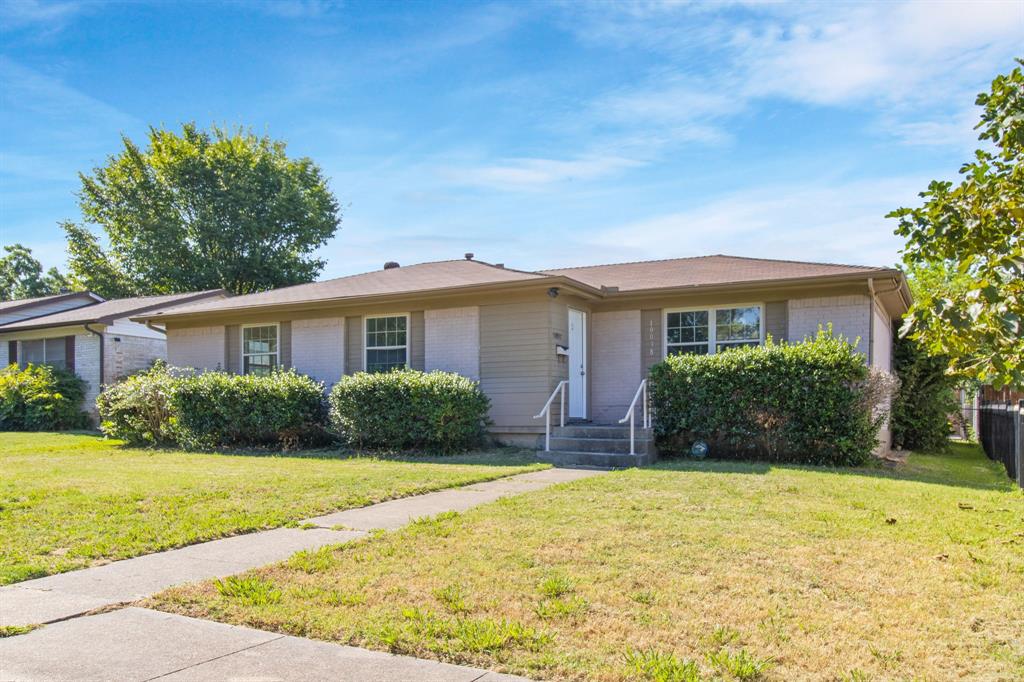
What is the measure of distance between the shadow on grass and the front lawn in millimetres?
2687

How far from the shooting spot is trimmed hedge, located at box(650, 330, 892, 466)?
34.4 feet

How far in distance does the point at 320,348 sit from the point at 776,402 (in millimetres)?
9255

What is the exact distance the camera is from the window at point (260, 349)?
16297 mm

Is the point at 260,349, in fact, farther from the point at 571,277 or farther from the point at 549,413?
the point at 549,413

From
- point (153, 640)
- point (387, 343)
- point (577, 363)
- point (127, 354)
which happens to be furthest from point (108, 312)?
point (153, 640)

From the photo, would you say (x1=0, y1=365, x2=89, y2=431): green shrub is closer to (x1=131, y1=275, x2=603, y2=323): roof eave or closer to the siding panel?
(x1=131, y1=275, x2=603, y2=323): roof eave

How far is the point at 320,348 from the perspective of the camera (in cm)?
1541

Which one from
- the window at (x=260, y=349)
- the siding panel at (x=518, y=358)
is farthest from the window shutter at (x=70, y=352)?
the siding panel at (x=518, y=358)

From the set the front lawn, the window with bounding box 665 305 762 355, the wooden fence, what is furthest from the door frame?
the wooden fence

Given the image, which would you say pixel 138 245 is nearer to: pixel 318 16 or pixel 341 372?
pixel 341 372

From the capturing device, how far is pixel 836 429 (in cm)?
1052

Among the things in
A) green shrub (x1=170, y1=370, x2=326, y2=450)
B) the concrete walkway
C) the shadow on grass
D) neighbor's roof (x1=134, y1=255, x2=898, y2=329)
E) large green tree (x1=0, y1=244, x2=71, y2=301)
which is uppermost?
large green tree (x1=0, y1=244, x2=71, y2=301)

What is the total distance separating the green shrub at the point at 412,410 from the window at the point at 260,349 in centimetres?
→ 386

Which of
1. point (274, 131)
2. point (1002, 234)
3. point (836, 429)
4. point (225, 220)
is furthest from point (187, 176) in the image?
point (1002, 234)
